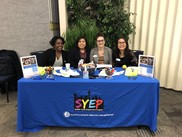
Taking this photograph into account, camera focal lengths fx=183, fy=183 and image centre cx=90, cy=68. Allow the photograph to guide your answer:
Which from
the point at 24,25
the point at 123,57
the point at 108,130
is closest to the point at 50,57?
the point at 24,25

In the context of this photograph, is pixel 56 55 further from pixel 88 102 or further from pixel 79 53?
pixel 88 102

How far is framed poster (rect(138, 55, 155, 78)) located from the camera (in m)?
2.01

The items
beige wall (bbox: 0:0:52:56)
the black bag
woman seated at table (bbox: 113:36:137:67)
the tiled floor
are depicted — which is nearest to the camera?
the tiled floor

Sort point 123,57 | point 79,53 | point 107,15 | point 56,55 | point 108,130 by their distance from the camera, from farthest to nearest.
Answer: point 107,15
point 56,55
point 79,53
point 123,57
point 108,130

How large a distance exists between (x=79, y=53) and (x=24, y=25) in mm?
1306

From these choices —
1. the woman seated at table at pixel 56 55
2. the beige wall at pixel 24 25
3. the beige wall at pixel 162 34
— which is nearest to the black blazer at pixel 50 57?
the woman seated at table at pixel 56 55

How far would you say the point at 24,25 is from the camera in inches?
132

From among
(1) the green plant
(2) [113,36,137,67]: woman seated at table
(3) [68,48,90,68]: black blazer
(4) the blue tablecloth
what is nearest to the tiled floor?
(4) the blue tablecloth

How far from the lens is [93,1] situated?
346cm

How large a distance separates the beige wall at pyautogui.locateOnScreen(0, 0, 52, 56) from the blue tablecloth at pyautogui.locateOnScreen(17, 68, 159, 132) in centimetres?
164

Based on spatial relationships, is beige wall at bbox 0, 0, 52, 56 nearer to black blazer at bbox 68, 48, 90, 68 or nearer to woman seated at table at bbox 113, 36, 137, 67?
black blazer at bbox 68, 48, 90, 68

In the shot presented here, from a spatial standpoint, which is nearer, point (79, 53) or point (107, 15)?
point (79, 53)

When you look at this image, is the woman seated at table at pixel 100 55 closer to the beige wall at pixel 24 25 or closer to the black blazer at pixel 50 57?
the black blazer at pixel 50 57

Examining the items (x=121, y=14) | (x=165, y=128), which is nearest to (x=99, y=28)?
(x=121, y=14)
